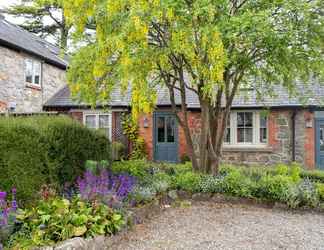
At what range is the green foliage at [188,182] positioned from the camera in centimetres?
778

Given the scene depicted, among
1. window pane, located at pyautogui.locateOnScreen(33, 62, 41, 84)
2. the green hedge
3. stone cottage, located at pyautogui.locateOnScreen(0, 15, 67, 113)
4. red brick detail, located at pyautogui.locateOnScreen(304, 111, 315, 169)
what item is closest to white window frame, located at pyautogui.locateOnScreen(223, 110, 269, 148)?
red brick detail, located at pyautogui.locateOnScreen(304, 111, 315, 169)

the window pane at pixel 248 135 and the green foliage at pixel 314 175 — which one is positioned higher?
the window pane at pixel 248 135

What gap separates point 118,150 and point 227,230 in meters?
9.20

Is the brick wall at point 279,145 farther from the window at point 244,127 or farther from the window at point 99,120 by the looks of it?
the window at point 99,120

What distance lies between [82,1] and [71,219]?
3.99 meters

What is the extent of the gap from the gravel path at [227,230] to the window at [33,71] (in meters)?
10.1

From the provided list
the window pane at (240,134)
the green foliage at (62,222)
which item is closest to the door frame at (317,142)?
the window pane at (240,134)

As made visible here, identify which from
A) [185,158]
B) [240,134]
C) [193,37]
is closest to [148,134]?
[185,158]

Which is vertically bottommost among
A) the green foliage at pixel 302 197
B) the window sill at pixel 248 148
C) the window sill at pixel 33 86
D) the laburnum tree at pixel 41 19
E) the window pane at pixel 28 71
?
the green foliage at pixel 302 197

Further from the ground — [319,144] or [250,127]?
[250,127]

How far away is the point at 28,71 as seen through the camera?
14.2 metres

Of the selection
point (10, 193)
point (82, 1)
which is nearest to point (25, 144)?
point (10, 193)

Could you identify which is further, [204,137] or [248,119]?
[248,119]

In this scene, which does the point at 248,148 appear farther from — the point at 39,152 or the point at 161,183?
the point at 39,152
